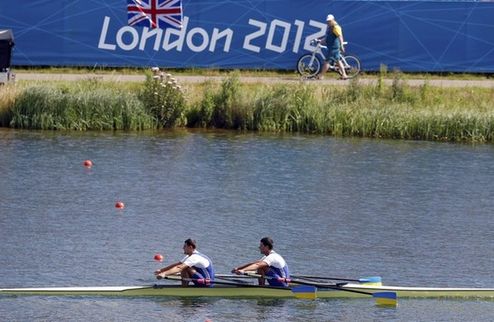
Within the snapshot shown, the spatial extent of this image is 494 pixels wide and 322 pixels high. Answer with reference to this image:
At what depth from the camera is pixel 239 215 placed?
31.2m

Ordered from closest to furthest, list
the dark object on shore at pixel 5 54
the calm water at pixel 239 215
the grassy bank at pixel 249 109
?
the calm water at pixel 239 215 < the grassy bank at pixel 249 109 < the dark object on shore at pixel 5 54

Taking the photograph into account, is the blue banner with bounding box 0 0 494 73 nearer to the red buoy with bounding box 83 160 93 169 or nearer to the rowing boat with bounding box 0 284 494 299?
the red buoy with bounding box 83 160 93 169

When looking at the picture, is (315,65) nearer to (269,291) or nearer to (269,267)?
(269,267)

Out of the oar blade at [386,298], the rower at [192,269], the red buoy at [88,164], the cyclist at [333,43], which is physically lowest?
the oar blade at [386,298]

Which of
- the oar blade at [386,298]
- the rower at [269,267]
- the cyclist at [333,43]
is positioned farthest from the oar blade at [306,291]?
the cyclist at [333,43]

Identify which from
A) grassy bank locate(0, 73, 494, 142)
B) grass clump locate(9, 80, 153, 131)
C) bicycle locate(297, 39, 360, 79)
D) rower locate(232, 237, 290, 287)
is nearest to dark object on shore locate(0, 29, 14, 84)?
grassy bank locate(0, 73, 494, 142)

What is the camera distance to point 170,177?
35.2m

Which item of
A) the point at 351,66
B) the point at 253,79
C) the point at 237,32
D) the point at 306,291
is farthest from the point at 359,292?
the point at 237,32

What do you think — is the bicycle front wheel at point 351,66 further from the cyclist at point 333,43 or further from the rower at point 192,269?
the rower at point 192,269

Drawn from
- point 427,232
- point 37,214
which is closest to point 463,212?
point 427,232

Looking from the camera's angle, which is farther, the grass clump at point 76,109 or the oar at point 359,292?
the grass clump at point 76,109

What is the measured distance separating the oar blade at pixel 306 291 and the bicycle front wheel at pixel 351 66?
20.0m

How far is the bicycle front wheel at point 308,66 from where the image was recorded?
145ft

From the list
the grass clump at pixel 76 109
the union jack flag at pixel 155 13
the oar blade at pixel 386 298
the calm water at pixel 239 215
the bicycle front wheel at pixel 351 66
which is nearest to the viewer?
the oar blade at pixel 386 298
